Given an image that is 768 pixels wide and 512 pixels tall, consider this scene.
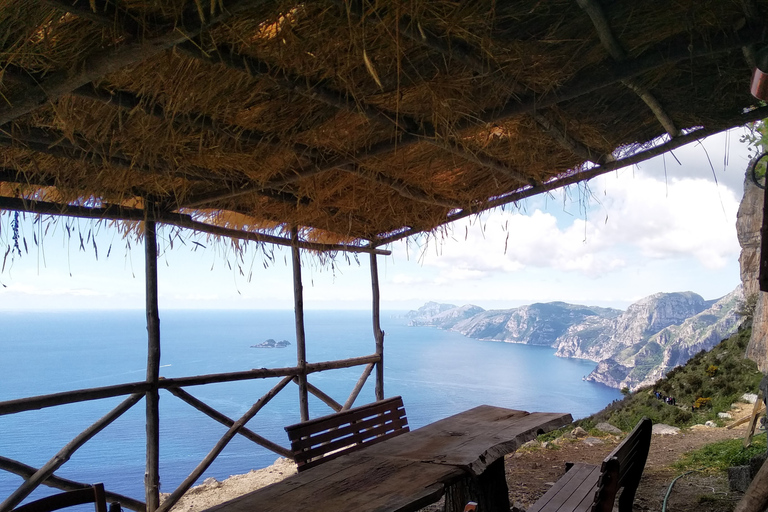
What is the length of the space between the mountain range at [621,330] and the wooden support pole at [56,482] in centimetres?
1571

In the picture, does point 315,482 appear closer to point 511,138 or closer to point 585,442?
point 511,138

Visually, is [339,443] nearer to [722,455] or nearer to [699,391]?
[722,455]

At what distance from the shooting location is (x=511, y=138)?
3.00 meters

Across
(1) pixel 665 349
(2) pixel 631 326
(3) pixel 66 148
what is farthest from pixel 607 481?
(2) pixel 631 326

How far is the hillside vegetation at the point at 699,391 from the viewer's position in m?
6.48

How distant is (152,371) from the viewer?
3531mm

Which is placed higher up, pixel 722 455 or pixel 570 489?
pixel 570 489

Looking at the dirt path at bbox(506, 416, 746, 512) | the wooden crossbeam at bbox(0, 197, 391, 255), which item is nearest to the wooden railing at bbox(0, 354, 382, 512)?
the wooden crossbeam at bbox(0, 197, 391, 255)

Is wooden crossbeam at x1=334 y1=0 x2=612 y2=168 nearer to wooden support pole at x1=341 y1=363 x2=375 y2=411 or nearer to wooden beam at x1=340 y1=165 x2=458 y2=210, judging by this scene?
wooden beam at x1=340 y1=165 x2=458 y2=210

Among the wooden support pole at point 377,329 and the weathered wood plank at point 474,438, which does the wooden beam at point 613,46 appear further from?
the wooden support pole at point 377,329

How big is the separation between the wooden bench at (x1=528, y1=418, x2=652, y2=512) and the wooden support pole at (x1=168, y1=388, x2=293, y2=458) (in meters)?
2.45

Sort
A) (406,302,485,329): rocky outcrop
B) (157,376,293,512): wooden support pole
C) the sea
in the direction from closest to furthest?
(157,376,293,512): wooden support pole → the sea → (406,302,485,329): rocky outcrop

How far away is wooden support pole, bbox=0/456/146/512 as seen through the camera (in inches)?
116

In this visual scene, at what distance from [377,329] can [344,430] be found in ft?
8.26
